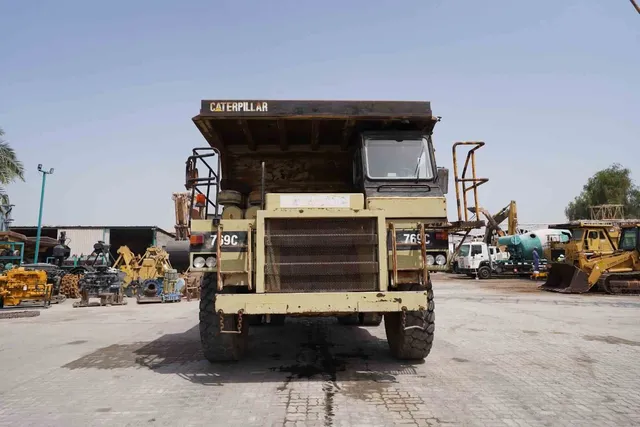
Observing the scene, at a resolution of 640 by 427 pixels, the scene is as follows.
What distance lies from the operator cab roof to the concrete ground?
10.8ft

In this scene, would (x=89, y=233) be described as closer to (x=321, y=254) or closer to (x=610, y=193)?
(x=321, y=254)

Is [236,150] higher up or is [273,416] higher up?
[236,150]

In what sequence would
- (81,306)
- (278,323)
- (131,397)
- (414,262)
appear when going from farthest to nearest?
1. (81,306)
2. (278,323)
3. (414,262)
4. (131,397)

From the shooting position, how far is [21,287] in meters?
14.2

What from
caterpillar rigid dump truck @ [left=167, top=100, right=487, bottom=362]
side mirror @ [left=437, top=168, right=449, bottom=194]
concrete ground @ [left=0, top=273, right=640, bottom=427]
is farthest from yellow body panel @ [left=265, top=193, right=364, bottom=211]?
concrete ground @ [left=0, top=273, right=640, bottom=427]

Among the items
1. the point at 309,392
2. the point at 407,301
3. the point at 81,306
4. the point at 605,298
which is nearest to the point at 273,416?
the point at 309,392

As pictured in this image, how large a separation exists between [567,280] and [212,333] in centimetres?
1790

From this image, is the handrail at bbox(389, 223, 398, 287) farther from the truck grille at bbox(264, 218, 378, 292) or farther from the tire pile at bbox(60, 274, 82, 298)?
the tire pile at bbox(60, 274, 82, 298)

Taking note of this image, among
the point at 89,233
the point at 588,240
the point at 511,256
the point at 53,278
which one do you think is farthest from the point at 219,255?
the point at 89,233

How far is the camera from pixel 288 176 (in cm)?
720

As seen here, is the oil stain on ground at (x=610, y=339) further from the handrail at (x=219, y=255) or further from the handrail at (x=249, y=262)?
the handrail at (x=219, y=255)

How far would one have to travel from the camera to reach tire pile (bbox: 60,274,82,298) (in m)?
17.8

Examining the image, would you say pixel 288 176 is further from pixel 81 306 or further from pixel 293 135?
pixel 81 306

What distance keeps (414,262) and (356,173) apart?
71.5 inches
